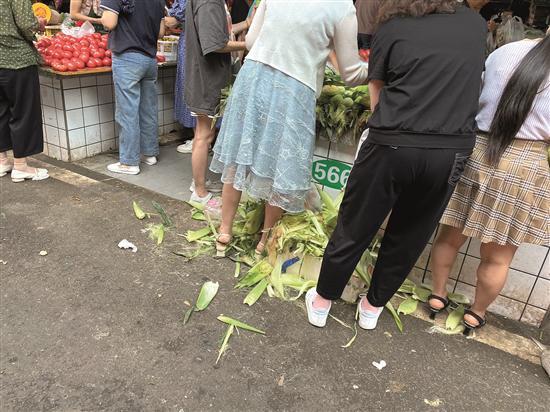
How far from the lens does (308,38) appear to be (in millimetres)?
2451

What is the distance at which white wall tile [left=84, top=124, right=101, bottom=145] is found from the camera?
16.0 feet

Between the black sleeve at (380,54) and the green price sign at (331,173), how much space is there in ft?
3.43

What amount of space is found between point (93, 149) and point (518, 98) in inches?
172

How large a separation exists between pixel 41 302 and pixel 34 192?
1.72 meters

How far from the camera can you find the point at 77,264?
3018 millimetres

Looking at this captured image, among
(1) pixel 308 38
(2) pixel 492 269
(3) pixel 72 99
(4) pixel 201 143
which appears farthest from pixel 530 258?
(3) pixel 72 99

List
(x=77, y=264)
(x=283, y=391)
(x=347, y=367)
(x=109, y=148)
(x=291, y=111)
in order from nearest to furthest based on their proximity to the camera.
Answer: (x=283, y=391) < (x=347, y=367) < (x=291, y=111) < (x=77, y=264) < (x=109, y=148)

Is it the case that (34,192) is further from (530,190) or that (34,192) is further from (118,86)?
(530,190)

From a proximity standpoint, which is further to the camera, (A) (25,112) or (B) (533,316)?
(A) (25,112)

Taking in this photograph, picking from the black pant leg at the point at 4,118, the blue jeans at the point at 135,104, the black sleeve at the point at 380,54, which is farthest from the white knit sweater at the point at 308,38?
the black pant leg at the point at 4,118

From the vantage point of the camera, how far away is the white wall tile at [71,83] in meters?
4.43

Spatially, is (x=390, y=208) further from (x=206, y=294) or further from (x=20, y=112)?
(x=20, y=112)

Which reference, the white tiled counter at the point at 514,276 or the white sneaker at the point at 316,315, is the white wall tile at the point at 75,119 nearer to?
the white tiled counter at the point at 514,276

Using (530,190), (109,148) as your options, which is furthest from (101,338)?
(109,148)
